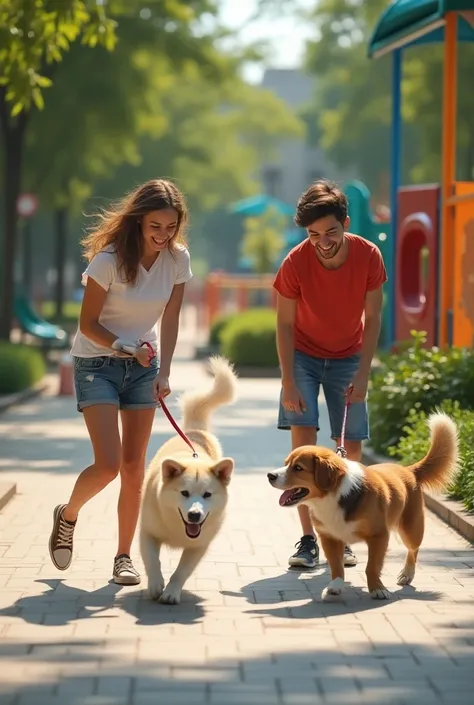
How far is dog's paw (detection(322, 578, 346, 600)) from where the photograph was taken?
678cm

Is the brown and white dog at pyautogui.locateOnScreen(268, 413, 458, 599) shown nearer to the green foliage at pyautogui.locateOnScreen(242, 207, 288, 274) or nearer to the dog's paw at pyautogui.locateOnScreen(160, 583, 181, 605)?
the dog's paw at pyautogui.locateOnScreen(160, 583, 181, 605)

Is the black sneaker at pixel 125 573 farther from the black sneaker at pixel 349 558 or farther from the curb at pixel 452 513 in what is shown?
the curb at pixel 452 513

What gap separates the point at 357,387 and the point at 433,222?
785cm

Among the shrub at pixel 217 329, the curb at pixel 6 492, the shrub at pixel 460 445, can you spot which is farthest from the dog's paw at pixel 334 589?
the shrub at pixel 217 329

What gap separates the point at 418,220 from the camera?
15.7m

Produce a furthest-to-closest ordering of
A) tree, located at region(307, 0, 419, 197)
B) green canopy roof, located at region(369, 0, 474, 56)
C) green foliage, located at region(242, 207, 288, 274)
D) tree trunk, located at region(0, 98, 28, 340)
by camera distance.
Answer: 1. tree, located at region(307, 0, 419, 197)
2. green foliage, located at region(242, 207, 288, 274)
3. tree trunk, located at region(0, 98, 28, 340)
4. green canopy roof, located at region(369, 0, 474, 56)

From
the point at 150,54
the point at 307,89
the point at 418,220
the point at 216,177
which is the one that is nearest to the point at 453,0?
the point at 418,220

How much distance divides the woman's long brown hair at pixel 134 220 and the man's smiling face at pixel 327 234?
0.70 m

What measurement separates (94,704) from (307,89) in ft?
373

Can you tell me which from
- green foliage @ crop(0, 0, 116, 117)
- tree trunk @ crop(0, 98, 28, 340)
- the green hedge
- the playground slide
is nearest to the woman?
the green hedge

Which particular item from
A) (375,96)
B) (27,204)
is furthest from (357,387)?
(375,96)

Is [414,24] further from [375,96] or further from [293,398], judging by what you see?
[375,96]

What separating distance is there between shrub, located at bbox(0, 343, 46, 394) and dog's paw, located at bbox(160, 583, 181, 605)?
13.4 m

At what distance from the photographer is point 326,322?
25.5 feet
